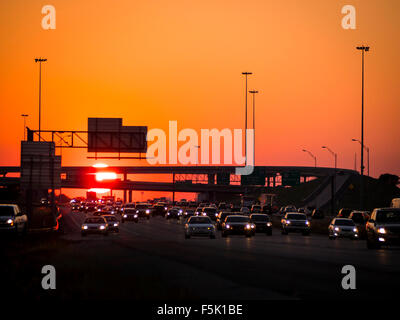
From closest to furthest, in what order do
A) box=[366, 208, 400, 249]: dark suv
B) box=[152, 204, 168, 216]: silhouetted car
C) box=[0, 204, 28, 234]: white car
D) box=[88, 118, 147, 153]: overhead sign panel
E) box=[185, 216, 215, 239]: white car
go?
box=[366, 208, 400, 249]: dark suv
box=[0, 204, 28, 234]: white car
box=[185, 216, 215, 239]: white car
box=[88, 118, 147, 153]: overhead sign panel
box=[152, 204, 168, 216]: silhouetted car

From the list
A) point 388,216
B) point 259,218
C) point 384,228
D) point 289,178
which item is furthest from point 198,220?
point 289,178

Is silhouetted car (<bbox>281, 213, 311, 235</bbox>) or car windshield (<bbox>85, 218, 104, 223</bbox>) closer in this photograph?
car windshield (<bbox>85, 218, 104, 223</bbox>)

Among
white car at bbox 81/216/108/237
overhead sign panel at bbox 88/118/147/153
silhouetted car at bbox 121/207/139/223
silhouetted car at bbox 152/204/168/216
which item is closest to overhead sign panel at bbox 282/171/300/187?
silhouetted car at bbox 152/204/168/216

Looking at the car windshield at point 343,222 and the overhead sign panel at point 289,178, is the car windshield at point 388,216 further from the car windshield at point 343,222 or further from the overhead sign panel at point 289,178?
the overhead sign panel at point 289,178

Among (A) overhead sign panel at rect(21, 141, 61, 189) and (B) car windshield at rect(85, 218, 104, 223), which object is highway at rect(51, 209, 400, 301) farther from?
(A) overhead sign panel at rect(21, 141, 61, 189)

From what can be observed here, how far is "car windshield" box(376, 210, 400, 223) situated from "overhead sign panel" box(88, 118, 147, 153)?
36.3 m

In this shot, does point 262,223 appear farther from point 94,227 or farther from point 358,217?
point 94,227

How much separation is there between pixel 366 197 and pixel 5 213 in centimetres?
9931

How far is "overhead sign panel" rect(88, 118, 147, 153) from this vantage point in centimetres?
7075

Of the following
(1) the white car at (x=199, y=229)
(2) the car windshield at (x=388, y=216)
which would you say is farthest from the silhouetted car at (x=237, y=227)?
(2) the car windshield at (x=388, y=216)

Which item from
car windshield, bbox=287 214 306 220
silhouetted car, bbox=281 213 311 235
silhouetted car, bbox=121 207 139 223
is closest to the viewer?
silhouetted car, bbox=281 213 311 235

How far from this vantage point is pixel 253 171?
550 feet

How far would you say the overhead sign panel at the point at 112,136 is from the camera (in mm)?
70750
